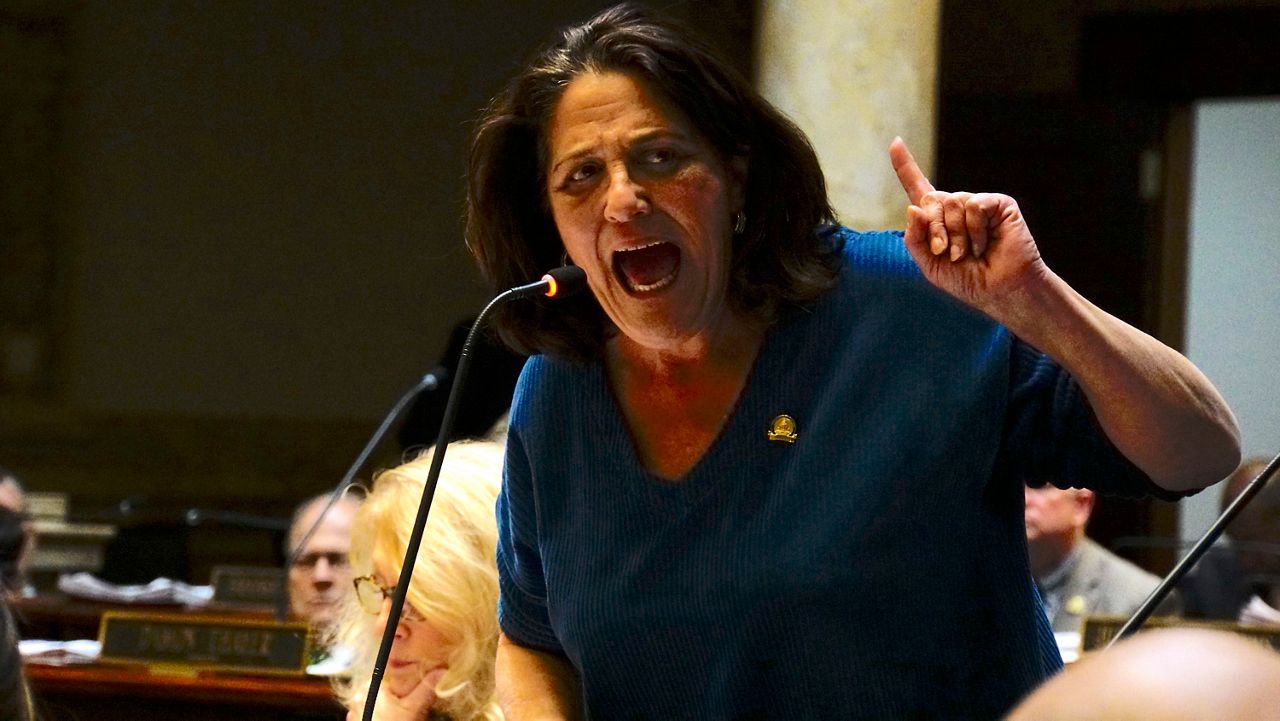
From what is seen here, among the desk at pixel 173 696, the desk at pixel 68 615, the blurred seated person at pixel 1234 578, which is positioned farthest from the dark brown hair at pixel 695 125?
the desk at pixel 68 615

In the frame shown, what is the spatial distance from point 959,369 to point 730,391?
22cm

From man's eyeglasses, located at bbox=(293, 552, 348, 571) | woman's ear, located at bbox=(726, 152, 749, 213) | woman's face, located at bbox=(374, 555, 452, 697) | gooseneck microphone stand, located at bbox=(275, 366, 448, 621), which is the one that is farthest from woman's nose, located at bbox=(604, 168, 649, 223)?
man's eyeglasses, located at bbox=(293, 552, 348, 571)

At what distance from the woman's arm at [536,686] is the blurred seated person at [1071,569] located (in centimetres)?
235

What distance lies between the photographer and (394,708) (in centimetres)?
235

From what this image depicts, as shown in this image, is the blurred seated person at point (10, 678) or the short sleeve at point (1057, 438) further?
the blurred seated person at point (10, 678)

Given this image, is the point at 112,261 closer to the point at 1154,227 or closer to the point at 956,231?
the point at 1154,227

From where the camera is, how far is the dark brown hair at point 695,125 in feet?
5.35

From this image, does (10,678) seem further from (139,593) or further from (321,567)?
(139,593)

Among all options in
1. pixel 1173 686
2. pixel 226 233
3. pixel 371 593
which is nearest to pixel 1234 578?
pixel 371 593

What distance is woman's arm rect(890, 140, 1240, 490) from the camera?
136 cm

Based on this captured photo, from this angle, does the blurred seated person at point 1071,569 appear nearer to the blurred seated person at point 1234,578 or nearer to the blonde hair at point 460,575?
the blurred seated person at point 1234,578

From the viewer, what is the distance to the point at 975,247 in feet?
4.52

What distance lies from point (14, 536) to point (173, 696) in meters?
1.98

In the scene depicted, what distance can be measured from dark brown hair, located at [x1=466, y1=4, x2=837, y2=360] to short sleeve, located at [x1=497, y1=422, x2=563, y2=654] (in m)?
0.13
